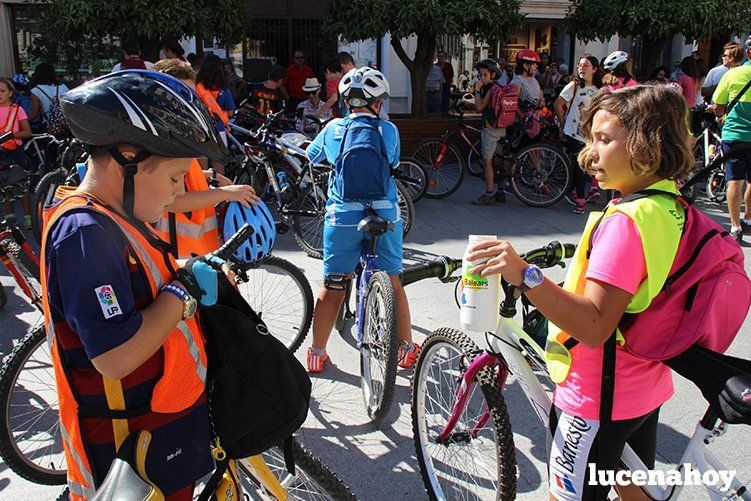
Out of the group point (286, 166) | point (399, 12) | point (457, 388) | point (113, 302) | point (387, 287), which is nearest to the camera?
point (113, 302)

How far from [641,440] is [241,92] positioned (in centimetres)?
1060

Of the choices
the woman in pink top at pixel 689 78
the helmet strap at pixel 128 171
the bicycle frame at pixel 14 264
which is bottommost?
the bicycle frame at pixel 14 264

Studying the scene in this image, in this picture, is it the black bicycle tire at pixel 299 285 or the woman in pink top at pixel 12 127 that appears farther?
the woman in pink top at pixel 12 127

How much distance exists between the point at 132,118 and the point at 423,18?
28.7 feet

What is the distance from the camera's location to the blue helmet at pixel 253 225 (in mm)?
2605

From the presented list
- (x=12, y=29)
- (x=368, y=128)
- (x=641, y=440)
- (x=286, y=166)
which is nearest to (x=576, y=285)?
(x=641, y=440)

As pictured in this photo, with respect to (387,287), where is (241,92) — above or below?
above

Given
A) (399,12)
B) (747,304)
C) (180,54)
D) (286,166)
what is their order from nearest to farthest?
(747,304) → (286,166) → (180,54) → (399,12)

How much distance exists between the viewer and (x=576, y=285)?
6.08 ft

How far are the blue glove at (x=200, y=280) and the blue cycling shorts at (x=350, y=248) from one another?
6.09ft

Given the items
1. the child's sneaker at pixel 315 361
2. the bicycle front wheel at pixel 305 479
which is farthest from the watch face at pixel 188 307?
the child's sneaker at pixel 315 361

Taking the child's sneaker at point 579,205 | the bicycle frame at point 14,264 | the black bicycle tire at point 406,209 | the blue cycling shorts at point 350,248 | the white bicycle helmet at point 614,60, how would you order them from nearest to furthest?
the blue cycling shorts at point 350,248 < the bicycle frame at point 14,264 < the black bicycle tire at point 406,209 < the white bicycle helmet at point 614,60 < the child's sneaker at point 579,205

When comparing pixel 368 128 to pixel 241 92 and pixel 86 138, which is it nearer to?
pixel 86 138

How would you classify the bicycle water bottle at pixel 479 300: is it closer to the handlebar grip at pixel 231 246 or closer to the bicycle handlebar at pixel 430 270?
the bicycle handlebar at pixel 430 270
